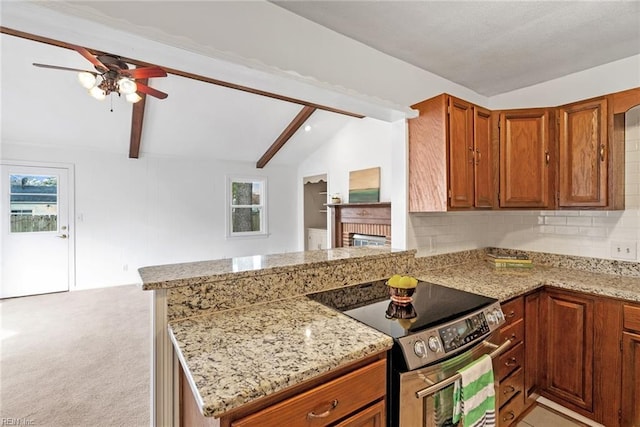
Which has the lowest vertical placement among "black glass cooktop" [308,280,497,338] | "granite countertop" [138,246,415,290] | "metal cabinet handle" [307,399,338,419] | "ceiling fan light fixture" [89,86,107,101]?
"metal cabinet handle" [307,399,338,419]

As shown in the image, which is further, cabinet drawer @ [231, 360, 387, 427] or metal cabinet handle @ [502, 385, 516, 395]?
metal cabinet handle @ [502, 385, 516, 395]

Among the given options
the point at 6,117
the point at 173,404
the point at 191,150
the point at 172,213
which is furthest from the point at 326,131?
the point at 173,404

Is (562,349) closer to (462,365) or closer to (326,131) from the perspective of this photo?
(462,365)

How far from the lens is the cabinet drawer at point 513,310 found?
1.77 meters

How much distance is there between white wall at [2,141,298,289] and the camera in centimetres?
500

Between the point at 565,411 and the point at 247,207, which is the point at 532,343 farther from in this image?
the point at 247,207

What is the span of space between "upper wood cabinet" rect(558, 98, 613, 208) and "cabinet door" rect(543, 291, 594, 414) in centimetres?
72

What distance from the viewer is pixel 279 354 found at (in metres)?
1.01

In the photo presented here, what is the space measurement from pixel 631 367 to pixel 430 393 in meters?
1.45

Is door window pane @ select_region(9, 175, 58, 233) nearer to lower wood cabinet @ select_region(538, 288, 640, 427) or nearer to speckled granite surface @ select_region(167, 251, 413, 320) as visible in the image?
speckled granite surface @ select_region(167, 251, 413, 320)

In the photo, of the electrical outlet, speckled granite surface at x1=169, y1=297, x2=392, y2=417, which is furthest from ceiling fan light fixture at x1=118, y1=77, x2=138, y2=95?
the electrical outlet

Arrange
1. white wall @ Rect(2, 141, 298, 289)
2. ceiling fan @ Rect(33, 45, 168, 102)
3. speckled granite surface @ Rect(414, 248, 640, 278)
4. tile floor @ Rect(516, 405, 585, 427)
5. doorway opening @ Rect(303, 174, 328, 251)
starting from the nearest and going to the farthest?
tile floor @ Rect(516, 405, 585, 427) → speckled granite surface @ Rect(414, 248, 640, 278) → ceiling fan @ Rect(33, 45, 168, 102) → white wall @ Rect(2, 141, 298, 289) → doorway opening @ Rect(303, 174, 328, 251)

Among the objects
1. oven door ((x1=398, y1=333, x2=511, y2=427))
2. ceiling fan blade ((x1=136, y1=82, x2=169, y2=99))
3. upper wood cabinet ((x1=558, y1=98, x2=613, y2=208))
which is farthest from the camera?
ceiling fan blade ((x1=136, y1=82, x2=169, y2=99))

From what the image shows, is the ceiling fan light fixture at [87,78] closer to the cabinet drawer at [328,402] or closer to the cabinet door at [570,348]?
the cabinet drawer at [328,402]
